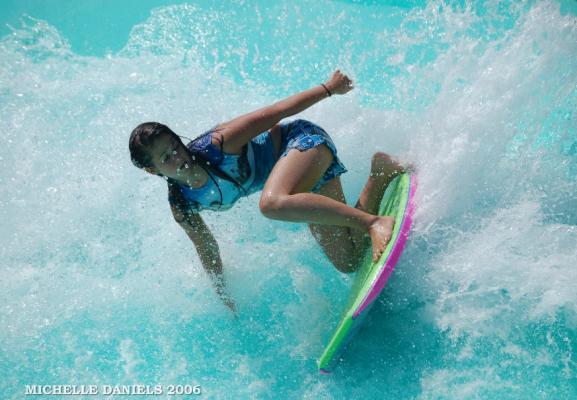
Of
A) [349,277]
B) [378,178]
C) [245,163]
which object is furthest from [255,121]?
[349,277]

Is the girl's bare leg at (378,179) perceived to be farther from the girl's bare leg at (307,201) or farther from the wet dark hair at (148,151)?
the wet dark hair at (148,151)

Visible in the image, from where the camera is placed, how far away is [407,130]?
396 cm

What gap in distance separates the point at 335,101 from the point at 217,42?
2.33 meters

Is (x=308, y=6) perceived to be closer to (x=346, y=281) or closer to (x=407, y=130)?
(x=407, y=130)

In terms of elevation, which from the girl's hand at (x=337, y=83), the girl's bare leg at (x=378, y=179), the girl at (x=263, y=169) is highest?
the girl's hand at (x=337, y=83)

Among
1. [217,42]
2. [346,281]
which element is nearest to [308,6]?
[217,42]

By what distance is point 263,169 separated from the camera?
2848mm

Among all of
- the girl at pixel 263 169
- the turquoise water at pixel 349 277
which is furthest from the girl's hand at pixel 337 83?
the turquoise water at pixel 349 277

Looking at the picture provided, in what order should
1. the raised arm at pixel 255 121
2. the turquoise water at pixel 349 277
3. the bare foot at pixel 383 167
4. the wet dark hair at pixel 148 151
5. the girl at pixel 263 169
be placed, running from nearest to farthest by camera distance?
the wet dark hair at pixel 148 151 → the girl at pixel 263 169 → the raised arm at pixel 255 121 → the turquoise water at pixel 349 277 → the bare foot at pixel 383 167

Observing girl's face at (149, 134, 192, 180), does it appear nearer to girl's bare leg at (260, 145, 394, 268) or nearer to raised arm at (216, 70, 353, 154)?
raised arm at (216, 70, 353, 154)

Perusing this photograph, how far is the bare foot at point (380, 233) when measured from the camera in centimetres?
259

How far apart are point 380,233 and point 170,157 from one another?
3.67ft

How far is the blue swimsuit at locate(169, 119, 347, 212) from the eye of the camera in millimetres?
2604

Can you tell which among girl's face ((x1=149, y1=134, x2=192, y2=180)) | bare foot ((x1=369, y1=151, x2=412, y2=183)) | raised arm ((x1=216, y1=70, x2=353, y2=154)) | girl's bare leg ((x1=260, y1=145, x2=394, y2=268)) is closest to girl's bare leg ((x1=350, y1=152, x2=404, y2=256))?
bare foot ((x1=369, y1=151, x2=412, y2=183))
